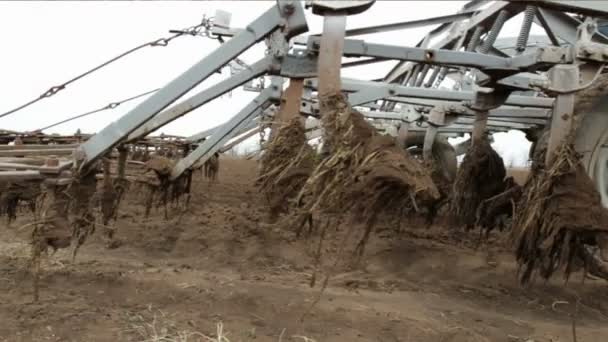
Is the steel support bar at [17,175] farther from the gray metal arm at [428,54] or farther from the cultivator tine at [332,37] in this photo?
the gray metal arm at [428,54]

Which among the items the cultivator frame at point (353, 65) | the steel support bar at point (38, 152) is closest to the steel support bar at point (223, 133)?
the cultivator frame at point (353, 65)

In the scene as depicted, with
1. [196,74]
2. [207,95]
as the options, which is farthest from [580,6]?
[207,95]

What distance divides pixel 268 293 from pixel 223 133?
2.64 m

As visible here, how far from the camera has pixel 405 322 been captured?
4652 mm

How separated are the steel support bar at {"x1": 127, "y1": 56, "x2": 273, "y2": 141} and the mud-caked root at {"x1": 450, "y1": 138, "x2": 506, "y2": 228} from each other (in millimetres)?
2806

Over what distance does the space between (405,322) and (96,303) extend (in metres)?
2.36

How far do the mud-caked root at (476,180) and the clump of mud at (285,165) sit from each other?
108 inches

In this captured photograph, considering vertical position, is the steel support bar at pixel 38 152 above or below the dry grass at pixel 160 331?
above

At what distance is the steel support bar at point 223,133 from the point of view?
7070 mm

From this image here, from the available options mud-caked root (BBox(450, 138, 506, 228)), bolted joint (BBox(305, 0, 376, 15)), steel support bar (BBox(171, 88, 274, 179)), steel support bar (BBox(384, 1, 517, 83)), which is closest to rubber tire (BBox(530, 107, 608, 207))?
steel support bar (BBox(384, 1, 517, 83))

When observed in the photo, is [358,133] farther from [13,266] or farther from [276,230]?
[276,230]

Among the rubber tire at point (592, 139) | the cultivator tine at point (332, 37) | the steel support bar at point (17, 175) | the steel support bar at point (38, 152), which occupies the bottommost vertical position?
the steel support bar at point (17, 175)

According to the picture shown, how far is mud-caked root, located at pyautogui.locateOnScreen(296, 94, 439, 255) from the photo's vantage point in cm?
330

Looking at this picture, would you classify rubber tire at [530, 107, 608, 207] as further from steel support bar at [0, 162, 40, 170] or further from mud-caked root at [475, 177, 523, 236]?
steel support bar at [0, 162, 40, 170]
